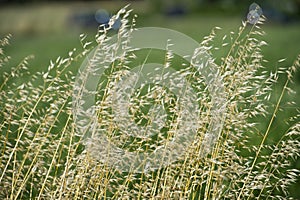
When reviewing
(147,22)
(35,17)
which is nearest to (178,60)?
(147,22)

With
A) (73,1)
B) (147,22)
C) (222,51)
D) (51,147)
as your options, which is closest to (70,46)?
(222,51)

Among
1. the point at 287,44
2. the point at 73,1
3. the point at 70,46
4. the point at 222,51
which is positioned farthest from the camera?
the point at 73,1

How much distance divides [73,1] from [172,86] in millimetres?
36809

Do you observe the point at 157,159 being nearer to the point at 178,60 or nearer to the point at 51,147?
the point at 51,147

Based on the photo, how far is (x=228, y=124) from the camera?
363 centimetres

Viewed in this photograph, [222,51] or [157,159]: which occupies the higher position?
[157,159]

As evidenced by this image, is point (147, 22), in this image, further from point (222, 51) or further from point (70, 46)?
point (222, 51)

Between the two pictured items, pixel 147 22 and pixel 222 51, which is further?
pixel 147 22

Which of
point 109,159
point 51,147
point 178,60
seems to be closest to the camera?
point 109,159

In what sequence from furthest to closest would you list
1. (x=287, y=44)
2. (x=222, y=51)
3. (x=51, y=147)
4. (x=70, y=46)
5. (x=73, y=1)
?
(x=73, y=1) < (x=70, y=46) < (x=287, y=44) < (x=222, y=51) < (x=51, y=147)

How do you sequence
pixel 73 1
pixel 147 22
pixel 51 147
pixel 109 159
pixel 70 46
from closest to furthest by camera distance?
pixel 109 159 < pixel 51 147 < pixel 70 46 < pixel 147 22 < pixel 73 1

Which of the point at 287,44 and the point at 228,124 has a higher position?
the point at 228,124

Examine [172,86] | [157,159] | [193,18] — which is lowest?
[193,18]

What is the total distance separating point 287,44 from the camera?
56.2 ft
